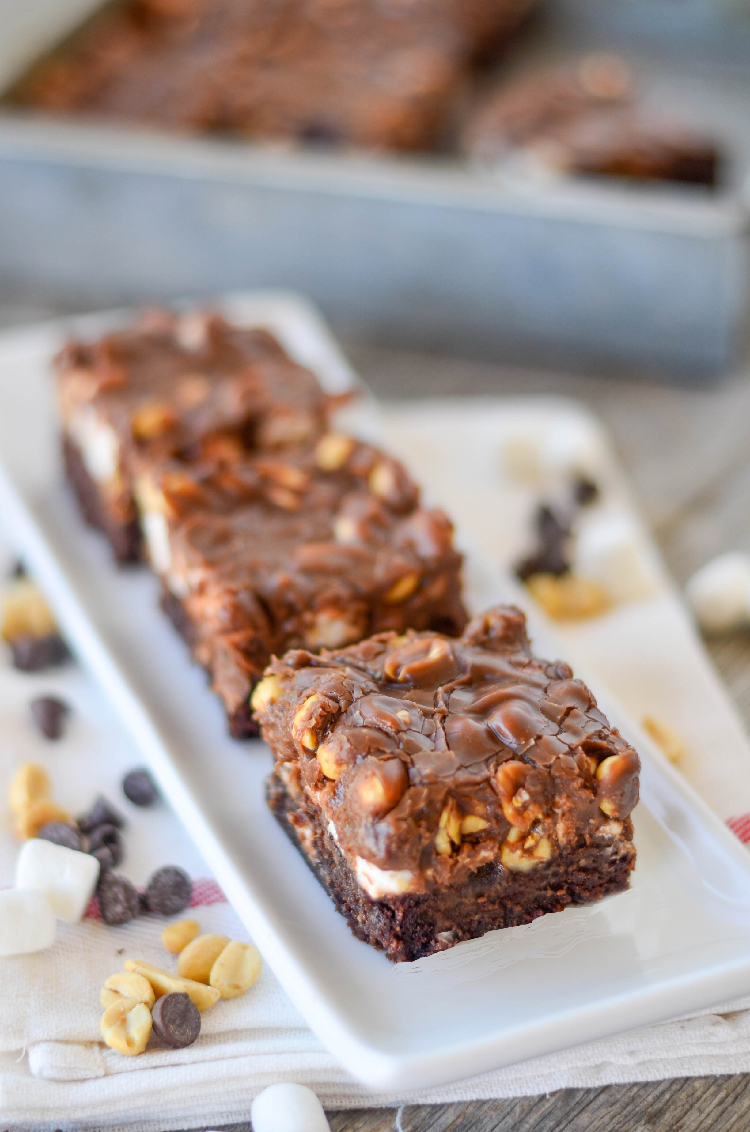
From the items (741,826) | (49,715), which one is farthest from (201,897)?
(741,826)

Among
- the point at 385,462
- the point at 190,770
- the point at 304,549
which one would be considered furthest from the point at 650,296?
the point at 190,770

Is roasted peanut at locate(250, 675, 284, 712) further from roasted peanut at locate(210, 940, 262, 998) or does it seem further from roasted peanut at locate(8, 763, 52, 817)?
roasted peanut at locate(8, 763, 52, 817)

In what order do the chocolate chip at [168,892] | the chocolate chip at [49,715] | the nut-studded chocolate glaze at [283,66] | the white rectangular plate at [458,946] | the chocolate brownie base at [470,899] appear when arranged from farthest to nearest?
the nut-studded chocolate glaze at [283,66], the chocolate chip at [49,715], the chocolate chip at [168,892], the chocolate brownie base at [470,899], the white rectangular plate at [458,946]

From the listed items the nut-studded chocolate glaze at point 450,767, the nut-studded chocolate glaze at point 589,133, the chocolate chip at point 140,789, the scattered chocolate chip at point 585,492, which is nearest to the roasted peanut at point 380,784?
the nut-studded chocolate glaze at point 450,767

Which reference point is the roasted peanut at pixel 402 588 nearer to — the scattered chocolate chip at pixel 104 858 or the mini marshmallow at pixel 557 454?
the scattered chocolate chip at pixel 104 858

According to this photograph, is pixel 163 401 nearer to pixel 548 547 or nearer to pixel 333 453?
pixel 333 453
